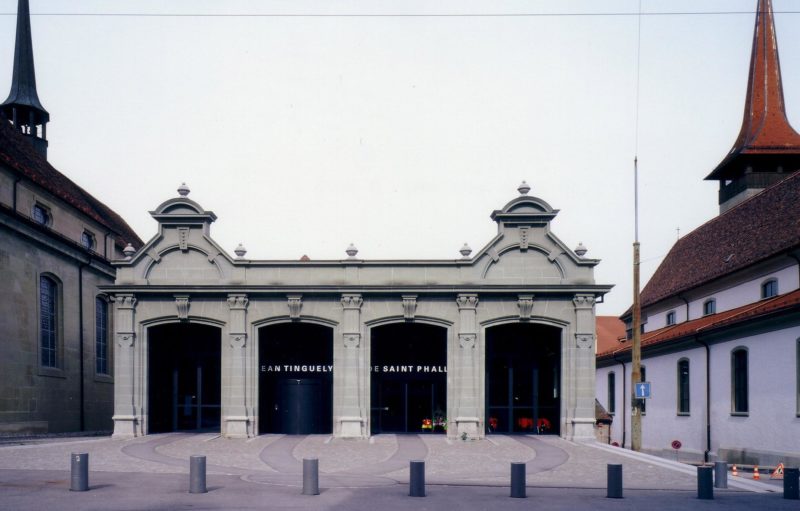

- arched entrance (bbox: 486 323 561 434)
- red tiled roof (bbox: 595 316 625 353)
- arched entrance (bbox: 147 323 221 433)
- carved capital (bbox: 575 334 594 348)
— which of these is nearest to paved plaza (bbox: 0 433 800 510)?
arched entrance (bbox: 486 323 561 434)

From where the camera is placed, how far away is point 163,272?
101 feet

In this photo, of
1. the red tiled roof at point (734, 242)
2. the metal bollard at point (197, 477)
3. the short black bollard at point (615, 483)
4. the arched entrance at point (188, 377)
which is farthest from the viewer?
the red tiled roof at point (734, 242)

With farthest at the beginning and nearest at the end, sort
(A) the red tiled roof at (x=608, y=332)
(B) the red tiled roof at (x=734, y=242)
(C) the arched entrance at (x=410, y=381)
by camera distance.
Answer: (A) the red tiled roof at (x=608, y=332) < (C) the arched entrance at (x=410, y=381) < (B) the red tiled roof at (x=734, y=242)

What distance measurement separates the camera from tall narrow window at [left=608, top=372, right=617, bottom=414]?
49.1 meters

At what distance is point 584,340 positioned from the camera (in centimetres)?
3005

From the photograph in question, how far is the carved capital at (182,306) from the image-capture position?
3027 cm

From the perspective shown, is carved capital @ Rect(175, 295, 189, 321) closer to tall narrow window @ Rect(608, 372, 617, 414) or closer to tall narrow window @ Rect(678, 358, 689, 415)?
tall narrow window @ Rect(678, 358, 689, 415)

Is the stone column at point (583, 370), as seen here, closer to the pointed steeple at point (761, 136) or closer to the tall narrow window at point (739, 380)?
the tall narrow window at point (739, 380)

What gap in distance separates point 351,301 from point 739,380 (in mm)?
15776

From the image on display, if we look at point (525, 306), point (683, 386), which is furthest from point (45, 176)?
point (683, 386)

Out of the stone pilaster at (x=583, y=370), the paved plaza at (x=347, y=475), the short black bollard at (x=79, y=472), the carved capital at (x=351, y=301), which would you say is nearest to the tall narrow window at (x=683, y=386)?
the stone pilaster at (x=583, y=370)

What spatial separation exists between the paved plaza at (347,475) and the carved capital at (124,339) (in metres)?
3.56

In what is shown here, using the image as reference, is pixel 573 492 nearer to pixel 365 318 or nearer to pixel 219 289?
pixel 365 318

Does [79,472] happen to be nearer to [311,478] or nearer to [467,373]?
[311,478]
